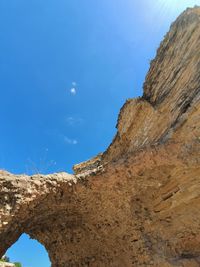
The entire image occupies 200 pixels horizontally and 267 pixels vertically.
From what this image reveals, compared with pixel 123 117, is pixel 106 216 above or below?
below

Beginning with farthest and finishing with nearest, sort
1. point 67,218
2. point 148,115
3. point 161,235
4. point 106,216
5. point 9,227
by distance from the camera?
point 148,115 < point 67,218 < point 106,216 < point 161,235 < point 9,227

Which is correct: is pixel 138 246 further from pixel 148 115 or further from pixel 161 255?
pixel 148 115

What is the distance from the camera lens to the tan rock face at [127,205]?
5.24 m

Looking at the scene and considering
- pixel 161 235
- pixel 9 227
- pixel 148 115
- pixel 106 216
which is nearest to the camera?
pixel 9 227

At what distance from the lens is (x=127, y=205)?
19.2ft

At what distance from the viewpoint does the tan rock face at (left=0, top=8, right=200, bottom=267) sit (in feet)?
17.2

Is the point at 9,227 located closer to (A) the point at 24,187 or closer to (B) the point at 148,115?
(A) the point at 24,187

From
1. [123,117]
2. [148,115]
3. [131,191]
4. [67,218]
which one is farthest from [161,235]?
[123,117]

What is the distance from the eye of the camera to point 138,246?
5.64 metres

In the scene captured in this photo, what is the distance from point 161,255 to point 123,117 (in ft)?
17.4

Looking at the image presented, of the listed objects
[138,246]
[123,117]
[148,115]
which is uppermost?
[123,117]

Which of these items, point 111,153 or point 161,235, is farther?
point 111,153

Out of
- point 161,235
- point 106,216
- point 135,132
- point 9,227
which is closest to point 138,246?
point 161,235

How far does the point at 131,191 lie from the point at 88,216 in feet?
3.72
